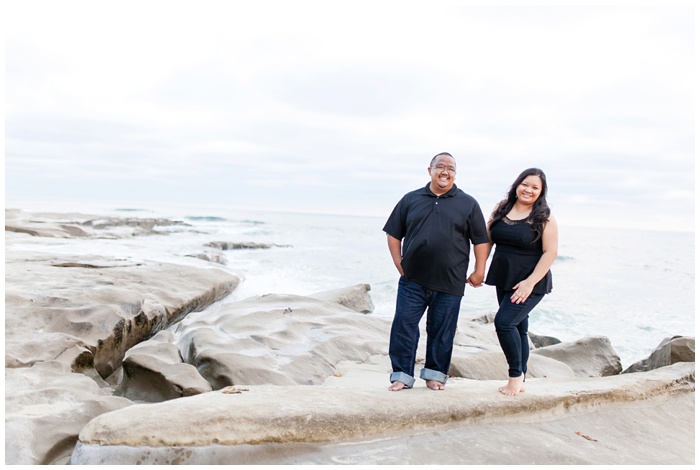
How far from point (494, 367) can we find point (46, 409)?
4702 millimetres

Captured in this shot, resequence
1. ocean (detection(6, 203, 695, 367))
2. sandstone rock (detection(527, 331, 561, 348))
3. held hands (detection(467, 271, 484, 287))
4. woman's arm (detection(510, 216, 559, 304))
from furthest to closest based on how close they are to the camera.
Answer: ocean (detection(6, 203, 695, 367)) < sandstone rock (detection(527, 331, 561, 348)) < held hands (detection(467, 271, 484, 287)) < woman's arm (detection(510, 216, 559, 304))

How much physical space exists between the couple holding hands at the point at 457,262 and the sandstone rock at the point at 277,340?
1.44 metres

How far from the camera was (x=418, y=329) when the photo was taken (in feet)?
13.3

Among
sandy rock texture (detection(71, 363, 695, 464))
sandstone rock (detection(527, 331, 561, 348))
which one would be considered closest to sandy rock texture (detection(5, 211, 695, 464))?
sandy rock texture (detection(71, 363, 695, 464))

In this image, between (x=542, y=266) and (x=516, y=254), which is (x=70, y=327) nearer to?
(x=516, y=254)

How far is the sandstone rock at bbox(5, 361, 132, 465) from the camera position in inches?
125

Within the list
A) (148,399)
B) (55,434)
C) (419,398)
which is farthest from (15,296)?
(419,398)

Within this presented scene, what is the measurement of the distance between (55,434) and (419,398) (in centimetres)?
236

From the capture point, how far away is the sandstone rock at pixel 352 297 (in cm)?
959

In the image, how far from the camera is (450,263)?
3.97 meters

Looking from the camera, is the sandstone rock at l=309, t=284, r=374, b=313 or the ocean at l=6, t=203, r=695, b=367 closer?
the sandstone rock at l=309, t=284, r=374, b=313

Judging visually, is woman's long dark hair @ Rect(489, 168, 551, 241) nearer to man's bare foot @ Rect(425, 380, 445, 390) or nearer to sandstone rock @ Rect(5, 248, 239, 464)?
man's bare foot @ Rect(425, 380, 445, 390)

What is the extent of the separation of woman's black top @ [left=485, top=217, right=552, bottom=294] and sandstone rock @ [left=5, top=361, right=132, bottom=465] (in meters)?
3.00

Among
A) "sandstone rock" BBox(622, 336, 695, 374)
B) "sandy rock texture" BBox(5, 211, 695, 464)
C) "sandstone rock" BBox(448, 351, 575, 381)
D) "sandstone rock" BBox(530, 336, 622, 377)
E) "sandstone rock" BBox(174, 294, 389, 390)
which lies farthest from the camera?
"sandstone rock" BBox(530, 336, 622, 377)
